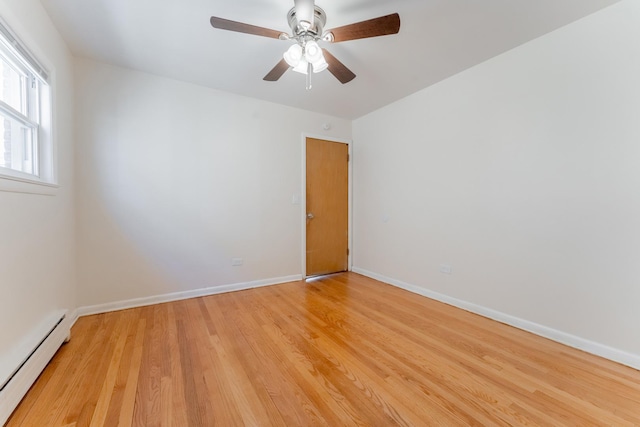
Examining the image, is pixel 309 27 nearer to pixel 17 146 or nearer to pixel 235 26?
pixel 235 26

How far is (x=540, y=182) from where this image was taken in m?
2.17

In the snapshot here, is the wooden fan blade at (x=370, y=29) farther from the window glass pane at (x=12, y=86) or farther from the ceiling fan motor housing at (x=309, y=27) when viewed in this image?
the window glass pane at (x=12, y=86)

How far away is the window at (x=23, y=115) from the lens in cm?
Answer: 152

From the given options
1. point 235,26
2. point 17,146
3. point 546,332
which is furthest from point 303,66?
point 546,332

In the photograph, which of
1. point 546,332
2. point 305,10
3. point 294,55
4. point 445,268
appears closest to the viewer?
point 305,10

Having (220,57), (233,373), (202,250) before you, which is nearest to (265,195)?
(202,250)

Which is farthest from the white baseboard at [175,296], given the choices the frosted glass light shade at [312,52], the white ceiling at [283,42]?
the frosted glass light shade at [312,52]

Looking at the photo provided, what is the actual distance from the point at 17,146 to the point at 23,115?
22cm

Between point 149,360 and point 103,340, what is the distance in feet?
2.01

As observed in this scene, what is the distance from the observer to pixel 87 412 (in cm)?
133

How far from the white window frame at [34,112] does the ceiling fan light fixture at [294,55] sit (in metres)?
1.60

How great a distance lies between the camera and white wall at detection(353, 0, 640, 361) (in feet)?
5.86

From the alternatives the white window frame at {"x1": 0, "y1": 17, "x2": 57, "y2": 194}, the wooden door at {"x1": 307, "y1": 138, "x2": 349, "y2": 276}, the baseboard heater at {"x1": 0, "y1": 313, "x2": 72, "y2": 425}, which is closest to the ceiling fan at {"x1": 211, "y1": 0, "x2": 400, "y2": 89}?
the white window frame at {"x1": 0, "y1": 17, "x2": 57, "y2": 194}

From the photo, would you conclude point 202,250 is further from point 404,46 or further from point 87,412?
point 404,46
